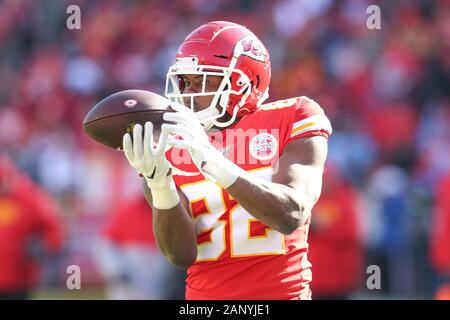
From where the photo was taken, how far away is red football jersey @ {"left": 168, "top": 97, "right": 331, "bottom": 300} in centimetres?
329

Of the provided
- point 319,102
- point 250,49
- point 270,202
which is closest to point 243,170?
point 270,202

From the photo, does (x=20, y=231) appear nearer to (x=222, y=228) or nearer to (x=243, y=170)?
(x=222, y=228)

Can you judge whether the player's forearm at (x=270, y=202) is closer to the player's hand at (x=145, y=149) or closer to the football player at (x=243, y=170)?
the football player at (x=243, y=170)

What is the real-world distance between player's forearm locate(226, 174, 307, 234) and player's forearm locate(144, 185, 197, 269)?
0.36m

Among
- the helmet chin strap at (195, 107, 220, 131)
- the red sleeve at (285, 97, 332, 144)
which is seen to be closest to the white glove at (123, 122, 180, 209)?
the helmet chin strap at (195, 107, 220, 131)

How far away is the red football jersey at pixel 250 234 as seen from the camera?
3.29 metres

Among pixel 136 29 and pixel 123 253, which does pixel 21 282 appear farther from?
pixel 136 29

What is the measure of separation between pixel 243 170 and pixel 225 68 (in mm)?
462

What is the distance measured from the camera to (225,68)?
3396 mm

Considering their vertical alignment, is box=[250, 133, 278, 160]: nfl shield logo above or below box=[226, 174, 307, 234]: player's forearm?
above

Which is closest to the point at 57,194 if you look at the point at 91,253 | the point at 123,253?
the point at 91,253

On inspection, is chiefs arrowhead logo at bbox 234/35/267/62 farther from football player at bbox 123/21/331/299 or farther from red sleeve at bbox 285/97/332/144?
red sleeve at bbox 285/97/332/144

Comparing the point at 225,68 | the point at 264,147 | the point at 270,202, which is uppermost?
the point at 225,68

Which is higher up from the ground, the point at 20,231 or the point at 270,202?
the point at 270,202
